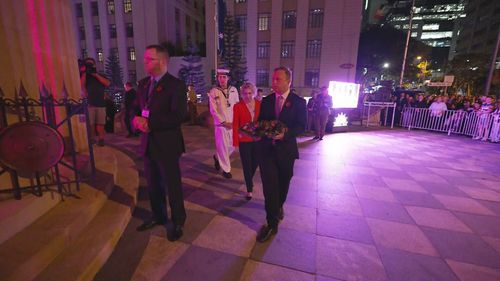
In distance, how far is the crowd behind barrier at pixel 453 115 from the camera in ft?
34.3

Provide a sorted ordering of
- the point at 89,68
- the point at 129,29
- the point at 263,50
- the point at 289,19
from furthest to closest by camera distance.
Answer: the point at 129,29, the point at 263,50, the point at 289,19, the point at 89,68

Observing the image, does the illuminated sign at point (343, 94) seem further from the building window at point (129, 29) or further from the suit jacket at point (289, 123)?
the building window at point (129, 29)

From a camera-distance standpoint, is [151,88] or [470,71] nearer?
[151,88]

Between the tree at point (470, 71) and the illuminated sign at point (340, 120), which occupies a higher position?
the tree at point (470, 71)

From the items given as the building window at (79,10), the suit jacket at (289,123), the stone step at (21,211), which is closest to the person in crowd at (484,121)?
the suit jacket at (289,123)

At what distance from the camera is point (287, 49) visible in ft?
97.1

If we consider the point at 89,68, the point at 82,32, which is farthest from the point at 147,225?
the point at 82,32

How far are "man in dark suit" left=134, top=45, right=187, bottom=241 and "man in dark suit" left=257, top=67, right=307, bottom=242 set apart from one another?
3.42 ft

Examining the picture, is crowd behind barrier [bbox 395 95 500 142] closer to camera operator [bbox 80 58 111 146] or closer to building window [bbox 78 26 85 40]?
camera operator [bbox 80 58 111 146]

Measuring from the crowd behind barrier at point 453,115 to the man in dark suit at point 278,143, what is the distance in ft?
37.7

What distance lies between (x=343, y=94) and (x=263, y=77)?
745 inches

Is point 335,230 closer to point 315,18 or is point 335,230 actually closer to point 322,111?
point 322,111

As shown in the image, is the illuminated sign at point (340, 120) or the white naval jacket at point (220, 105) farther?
the illuminated sign at point (340, 120)

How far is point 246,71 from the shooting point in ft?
97.2
